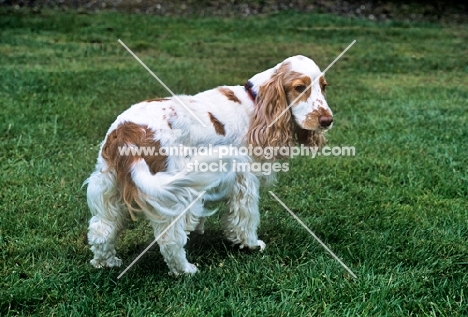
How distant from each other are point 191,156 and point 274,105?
63 cm

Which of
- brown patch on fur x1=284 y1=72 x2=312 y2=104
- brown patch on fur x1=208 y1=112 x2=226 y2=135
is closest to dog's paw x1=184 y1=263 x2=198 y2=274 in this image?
brown patch on fur x1=208 y1=112 x2=226 y2=135

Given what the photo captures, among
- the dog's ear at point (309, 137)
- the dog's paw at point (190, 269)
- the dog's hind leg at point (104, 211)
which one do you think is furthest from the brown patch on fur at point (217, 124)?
the dog's paw at point (190, 269)

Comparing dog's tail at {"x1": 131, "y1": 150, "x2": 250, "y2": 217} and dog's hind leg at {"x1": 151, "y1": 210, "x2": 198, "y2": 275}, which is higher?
dog's tail at {"x1": 131, "y1": 150, "x2": 250, "y2": 217}

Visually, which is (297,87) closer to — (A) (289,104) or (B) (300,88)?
(B) (300,88)

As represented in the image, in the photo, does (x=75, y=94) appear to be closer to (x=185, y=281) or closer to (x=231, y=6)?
(x=185, y=281)

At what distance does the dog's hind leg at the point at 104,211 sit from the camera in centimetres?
309

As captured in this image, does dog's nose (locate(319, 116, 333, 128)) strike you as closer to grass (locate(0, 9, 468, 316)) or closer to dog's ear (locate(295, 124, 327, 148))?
dog's ear (locate(295, 124, 327, 148))

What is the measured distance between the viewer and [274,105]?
3.36 m

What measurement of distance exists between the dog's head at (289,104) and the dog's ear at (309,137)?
156mm

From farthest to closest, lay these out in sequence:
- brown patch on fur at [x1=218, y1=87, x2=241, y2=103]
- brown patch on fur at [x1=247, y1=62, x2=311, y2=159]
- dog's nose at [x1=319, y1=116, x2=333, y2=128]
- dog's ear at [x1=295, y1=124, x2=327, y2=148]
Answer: dog's ear at [x1=295, y1=124, x2=327, y2=148], brown patch on fur at [x1=218, y1=87, x2=241, y2=103], brown patch on fur at [x1=247, y1=62, x2=311, y2=159], dog's nose at [x1=319, y1=116, x2=333, y2=128]

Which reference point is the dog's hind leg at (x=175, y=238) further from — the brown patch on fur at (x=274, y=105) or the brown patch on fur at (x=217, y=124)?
the brown patch on fur at (x=274, y=105)

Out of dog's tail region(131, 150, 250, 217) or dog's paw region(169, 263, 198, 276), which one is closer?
dog's tail region(131, 150, 250, 217)

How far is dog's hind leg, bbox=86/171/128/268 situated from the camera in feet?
10.2

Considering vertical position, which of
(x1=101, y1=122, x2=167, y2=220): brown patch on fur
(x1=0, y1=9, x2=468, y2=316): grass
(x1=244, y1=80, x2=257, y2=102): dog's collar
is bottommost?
(x1=0, y1=9, x2=468, y2=316): grass
